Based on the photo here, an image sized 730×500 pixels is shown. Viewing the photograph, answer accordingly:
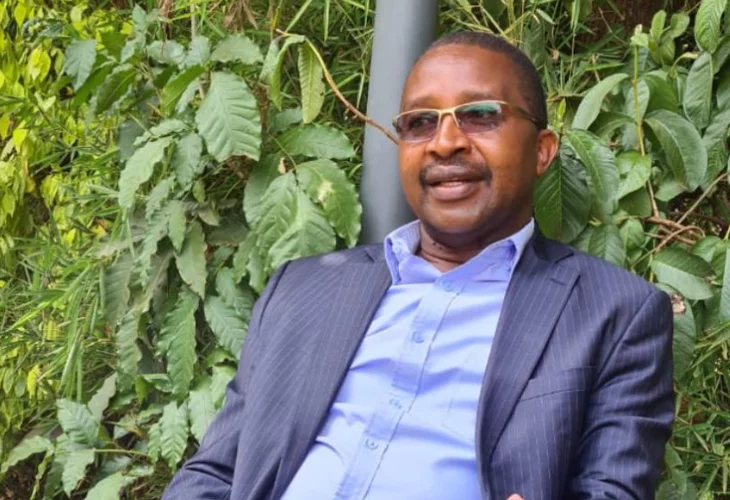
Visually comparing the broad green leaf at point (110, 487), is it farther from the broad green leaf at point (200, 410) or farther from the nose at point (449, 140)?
the nose at point (449, 140)

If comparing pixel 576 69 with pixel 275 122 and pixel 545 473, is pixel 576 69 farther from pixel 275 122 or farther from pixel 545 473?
pixel 545 473

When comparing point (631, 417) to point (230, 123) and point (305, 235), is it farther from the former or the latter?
point (230, 123)

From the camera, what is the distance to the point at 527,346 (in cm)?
231

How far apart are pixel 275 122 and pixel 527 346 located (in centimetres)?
99

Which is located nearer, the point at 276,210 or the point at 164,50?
the point at 276,210

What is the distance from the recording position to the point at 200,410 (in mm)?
2955

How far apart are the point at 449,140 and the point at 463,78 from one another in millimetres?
130

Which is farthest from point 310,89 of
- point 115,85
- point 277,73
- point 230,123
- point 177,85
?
point 115,85

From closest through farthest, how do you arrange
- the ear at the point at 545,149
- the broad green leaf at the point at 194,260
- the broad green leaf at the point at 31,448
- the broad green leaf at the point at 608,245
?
1. the ear at the point at 545,149
2. the broad green leaf at the point at 608,245
3. the broad green leaf at the point at 194,260
4. the broad green leaf at the point at 31,448

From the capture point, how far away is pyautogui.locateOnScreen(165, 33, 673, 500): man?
2.23 metres

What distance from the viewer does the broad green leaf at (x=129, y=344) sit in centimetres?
314

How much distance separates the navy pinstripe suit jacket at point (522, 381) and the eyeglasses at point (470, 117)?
254 millimetres

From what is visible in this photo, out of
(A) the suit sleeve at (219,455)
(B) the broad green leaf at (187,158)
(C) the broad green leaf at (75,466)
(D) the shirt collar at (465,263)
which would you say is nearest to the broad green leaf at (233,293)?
(B) the broad green leaf at (187,158)

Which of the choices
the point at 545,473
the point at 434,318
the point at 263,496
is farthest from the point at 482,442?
the point at 263,496
